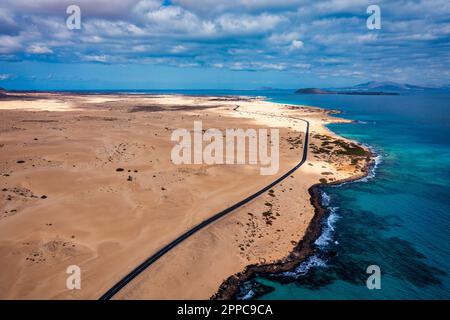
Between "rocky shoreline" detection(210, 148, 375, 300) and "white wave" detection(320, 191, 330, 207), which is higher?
"white wave" detection(320, 191, 330, 207)

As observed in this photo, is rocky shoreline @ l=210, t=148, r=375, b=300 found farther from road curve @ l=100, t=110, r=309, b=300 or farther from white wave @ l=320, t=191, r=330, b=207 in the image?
road curve @ l=100, t=110, r=309, b=300

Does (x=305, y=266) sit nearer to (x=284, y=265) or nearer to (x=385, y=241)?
(x=284, y=265)

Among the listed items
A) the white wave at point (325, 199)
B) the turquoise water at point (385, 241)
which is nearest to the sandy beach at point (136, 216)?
the white wave at point (325, 199)

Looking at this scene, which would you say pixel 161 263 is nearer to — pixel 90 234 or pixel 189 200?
pixel 90 234

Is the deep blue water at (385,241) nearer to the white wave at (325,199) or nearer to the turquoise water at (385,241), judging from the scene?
the turquoise water at (385,241)

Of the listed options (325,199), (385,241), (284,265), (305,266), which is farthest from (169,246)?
(325,199)

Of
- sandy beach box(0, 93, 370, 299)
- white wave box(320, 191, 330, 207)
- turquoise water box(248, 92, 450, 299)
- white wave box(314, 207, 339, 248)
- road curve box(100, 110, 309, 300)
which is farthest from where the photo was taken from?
white wave box(320, 191, 330, 207)

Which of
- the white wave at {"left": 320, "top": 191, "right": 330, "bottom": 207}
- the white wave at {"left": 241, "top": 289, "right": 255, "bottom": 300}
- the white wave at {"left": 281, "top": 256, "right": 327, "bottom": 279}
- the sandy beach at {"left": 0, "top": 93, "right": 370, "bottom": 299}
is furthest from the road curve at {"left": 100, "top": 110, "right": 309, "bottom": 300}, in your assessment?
the white wave at {"left": 281, "top": 256, "right": 327, "bottom": 279}

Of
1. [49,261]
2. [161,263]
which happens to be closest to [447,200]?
[161,263]
